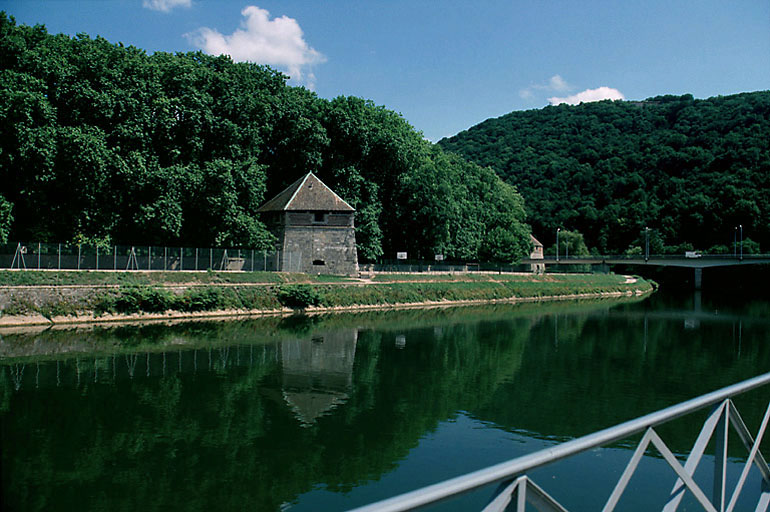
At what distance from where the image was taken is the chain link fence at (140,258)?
33.0 m

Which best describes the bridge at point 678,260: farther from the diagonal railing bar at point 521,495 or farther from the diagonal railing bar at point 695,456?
the diagonal railing bar at point 521,495

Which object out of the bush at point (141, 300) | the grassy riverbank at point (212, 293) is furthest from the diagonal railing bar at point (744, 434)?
the bush at point (141, 300)

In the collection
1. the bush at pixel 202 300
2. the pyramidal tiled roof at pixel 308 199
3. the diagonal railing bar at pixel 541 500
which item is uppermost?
the pyramidal tiled roof at pixel 308 199

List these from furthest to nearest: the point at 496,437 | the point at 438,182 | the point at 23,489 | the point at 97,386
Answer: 1. the point at 438,182
2. the point at 97,386
3. the point at 496,437
4. the point at 23,489

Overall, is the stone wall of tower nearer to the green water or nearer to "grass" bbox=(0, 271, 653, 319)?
"grass" bbox=(0, 271, 653, 319)

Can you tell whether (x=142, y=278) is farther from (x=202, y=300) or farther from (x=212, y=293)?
(x=212, y=293)

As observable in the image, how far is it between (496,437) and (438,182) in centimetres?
4115

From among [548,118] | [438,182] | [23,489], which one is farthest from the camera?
[548,118]

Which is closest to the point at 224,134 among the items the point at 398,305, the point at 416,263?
the point at 398,305

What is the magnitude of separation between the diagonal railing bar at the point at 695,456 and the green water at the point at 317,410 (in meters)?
5.99

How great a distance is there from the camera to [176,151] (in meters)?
39.0

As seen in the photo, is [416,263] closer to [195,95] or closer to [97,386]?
[195,95]

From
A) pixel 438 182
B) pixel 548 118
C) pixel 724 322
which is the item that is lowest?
pixel 724 322

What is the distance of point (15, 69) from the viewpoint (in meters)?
34.7
